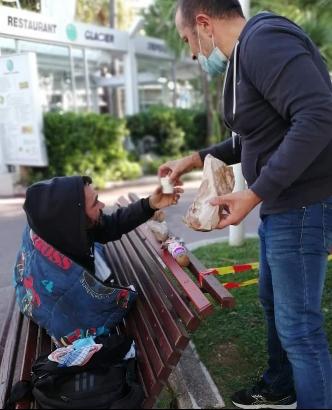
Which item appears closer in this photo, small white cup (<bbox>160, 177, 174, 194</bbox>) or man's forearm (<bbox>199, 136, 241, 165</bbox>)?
man's forearm (<bbox>199, 136, 241, 165</bbox>)

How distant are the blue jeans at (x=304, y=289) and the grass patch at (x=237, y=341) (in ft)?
2.32

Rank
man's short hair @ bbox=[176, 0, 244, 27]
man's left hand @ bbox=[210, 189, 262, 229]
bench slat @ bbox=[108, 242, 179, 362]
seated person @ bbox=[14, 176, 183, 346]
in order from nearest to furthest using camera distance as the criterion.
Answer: man's left hand @ bbox=[210, 189, 262, 229] → man's short hair @ bbox=[176, 0, 244, 27] → bench slat @ bbox=[108, 242, 179, 362] → seated person @ bbox=[14, 176, 183, 346]

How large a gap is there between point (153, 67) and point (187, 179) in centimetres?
663

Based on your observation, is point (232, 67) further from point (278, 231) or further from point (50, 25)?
point (50, 25)

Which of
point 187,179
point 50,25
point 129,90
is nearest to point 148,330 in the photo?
point 50,25

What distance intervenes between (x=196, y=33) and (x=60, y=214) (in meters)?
1.02

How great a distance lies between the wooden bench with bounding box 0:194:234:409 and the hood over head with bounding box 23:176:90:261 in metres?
0.44

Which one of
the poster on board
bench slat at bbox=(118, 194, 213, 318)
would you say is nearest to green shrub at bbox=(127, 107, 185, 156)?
the poster on board

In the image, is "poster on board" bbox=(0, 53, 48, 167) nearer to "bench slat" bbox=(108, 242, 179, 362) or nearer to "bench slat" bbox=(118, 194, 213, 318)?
"bench slat" bbox=(108, 242, 179, 362)

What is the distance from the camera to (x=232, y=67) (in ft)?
6.15

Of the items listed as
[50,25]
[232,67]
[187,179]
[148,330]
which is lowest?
[187,179]

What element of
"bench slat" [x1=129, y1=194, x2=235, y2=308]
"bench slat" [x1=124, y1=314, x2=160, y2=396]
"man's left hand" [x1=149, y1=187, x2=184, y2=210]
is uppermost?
"man's left hand" [x1=149, y1=187, x2=184, y2=210]

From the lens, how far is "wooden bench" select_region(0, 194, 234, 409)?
1944mm

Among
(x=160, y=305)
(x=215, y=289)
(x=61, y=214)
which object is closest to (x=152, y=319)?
(x=160, y=305)
